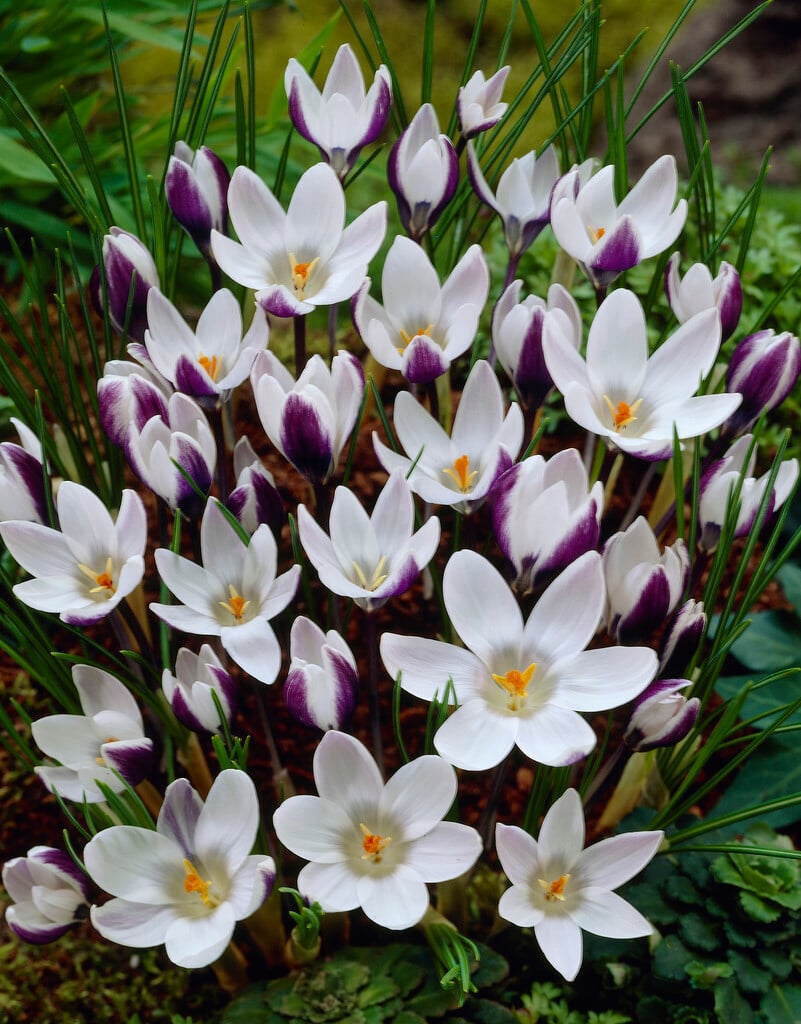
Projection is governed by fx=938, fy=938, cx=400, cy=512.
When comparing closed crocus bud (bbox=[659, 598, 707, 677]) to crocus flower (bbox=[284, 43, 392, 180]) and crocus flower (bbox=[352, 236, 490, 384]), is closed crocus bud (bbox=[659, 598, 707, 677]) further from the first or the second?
crocus flower (bbox=[284, 43, 392, 180])

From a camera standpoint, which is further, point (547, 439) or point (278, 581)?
point (547, 439)

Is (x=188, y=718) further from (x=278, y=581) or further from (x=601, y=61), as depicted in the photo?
(x=601, y=61)

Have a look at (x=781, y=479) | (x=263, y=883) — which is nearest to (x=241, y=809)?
(x=263, y=883)

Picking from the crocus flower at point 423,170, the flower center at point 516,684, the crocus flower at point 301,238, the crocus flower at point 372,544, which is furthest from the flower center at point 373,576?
the crocus flower at point 423,170

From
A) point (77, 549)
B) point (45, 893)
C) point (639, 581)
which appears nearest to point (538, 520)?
point (639, 581)

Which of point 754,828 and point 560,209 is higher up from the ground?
point 560,209

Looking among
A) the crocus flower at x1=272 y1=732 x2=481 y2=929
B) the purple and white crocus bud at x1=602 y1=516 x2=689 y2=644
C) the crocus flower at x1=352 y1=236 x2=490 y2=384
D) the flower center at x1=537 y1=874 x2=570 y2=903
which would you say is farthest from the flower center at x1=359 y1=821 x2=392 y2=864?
the crocus flower at x1=352 y1=236 x2=490 y2=384

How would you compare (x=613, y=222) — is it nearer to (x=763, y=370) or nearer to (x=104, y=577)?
(x=763, y=370)
